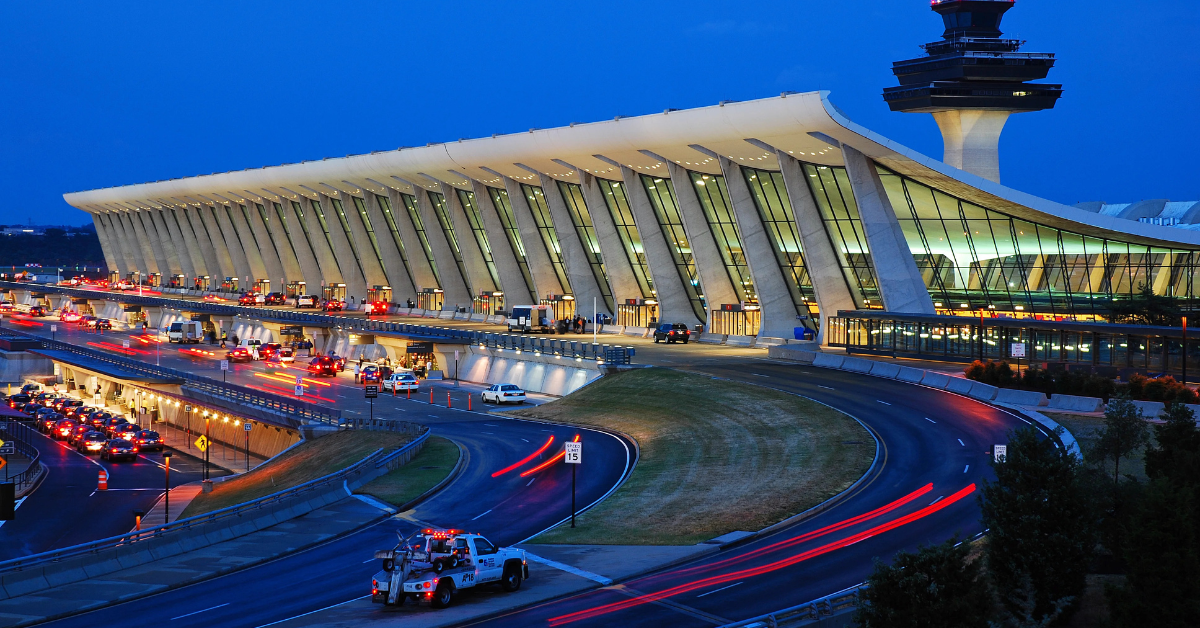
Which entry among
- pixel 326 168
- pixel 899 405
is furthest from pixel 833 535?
pixel 326 168

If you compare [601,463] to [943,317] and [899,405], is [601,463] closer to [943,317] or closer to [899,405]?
[899,405]

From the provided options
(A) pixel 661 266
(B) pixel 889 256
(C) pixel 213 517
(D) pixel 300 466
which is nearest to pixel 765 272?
(A) pixel 661 266

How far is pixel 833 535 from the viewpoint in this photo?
28.9 m

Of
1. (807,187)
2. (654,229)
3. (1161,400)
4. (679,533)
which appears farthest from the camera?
(654,229)

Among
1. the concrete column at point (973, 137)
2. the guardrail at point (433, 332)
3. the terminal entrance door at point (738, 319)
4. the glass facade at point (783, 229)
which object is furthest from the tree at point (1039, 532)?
the concrete column at point (973, 137)

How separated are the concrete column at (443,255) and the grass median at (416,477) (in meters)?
63.2

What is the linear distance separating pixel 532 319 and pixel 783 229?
69.3 feet

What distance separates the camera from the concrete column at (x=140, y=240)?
603 ft

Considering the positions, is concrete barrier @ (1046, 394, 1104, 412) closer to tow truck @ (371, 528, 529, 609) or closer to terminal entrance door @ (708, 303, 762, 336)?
tow truck @ (371, 528, 529, 609)

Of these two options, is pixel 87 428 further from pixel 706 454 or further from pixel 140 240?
pixel 140 240

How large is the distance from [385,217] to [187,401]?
153 ft

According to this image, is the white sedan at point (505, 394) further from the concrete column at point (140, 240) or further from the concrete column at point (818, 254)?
the concrete column at point (140, 240)

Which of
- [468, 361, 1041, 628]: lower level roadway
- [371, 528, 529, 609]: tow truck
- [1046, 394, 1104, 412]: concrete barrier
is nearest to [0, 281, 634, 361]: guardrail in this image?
[1046, 394, 1104, 412]: concrete barrier

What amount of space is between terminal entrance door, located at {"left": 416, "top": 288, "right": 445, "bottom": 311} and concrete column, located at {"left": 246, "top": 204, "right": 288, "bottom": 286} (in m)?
29.9
